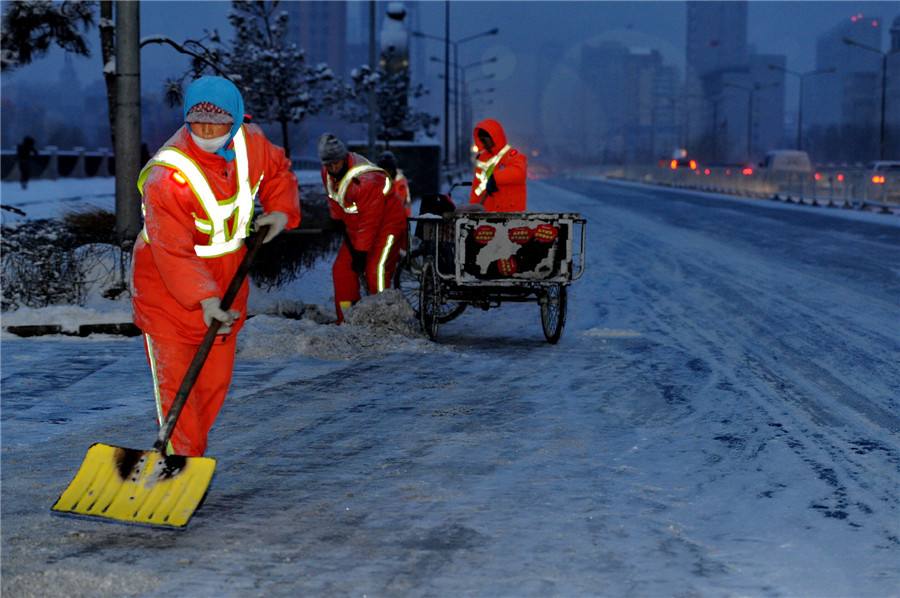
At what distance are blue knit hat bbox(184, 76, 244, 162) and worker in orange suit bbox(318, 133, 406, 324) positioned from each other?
247 inches

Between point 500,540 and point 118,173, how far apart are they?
9.70 metres

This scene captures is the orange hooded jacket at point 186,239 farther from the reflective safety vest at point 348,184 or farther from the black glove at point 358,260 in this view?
the black glove at point 358,260

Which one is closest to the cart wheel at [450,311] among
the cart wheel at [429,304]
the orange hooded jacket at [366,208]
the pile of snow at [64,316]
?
the cart wheel at [429,304]

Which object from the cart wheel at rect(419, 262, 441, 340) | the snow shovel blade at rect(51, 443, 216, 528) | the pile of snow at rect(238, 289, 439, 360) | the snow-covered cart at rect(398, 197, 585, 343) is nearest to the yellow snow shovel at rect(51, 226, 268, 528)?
the snow shovel blade at rect(51, 443, 216, 528)

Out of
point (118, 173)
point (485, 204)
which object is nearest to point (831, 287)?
point (485, 204)

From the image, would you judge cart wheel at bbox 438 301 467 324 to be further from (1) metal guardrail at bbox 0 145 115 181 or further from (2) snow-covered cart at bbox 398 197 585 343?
(1) metal guardrail at bbox 0 145 115 181

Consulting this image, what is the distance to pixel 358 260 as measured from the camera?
12.9m

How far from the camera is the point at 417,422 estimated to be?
8172mm

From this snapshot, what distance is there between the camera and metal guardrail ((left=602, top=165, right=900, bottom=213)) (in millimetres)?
38375

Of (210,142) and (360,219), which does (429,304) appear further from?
(210,142)

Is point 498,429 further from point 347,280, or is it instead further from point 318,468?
point 347,280

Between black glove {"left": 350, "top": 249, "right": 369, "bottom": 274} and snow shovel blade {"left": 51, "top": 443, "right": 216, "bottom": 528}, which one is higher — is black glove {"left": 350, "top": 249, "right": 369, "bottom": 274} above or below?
above

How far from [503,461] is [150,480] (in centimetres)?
203

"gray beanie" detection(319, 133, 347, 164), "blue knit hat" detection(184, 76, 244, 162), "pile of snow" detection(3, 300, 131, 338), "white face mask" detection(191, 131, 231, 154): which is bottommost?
"pile of snow" detection(3, 300, 131, 338)
